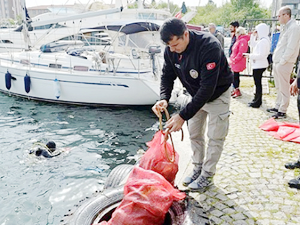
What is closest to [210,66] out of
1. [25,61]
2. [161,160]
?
[161,160]

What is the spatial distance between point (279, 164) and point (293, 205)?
1072 millimetres

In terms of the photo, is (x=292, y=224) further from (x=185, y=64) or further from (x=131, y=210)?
(x=185, y=64)

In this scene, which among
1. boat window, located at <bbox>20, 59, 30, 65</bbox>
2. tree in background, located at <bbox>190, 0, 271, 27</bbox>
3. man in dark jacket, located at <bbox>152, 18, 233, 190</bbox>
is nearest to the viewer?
man in dark jacket, located at <bbox>152, 18, 233, 190</bbox>

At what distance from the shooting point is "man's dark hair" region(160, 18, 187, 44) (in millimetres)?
2715

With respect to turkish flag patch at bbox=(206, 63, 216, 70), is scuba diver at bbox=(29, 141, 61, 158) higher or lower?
lower

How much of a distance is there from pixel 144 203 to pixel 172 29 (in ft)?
5.14

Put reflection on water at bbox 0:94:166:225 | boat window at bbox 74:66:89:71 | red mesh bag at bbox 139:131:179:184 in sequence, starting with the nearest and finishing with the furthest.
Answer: red mesh bag at bbox 139:131:179:184 < reflection on water at bbox 0:94:166:225 < boat window at bbox 74:66:89:71

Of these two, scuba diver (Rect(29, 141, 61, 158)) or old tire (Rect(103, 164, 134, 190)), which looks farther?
scuba diver (Rect(29, 141, 61, 158))

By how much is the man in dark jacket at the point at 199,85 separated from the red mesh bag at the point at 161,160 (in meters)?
0.35

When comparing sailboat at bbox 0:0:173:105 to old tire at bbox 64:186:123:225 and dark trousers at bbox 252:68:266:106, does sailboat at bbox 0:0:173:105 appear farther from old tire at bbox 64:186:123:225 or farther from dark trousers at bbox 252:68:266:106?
old tire at bbox 64:186:123:225

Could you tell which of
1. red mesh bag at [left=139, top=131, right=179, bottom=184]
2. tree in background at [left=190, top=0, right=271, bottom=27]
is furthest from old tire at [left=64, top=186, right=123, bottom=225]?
tree in background at [left=190, top=0, right=271, bottom=27]

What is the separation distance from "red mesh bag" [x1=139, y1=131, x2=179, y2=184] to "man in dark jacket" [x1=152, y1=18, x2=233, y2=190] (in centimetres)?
35

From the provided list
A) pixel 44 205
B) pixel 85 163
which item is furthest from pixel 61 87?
pixel 44 205

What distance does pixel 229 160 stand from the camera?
14.5ft
